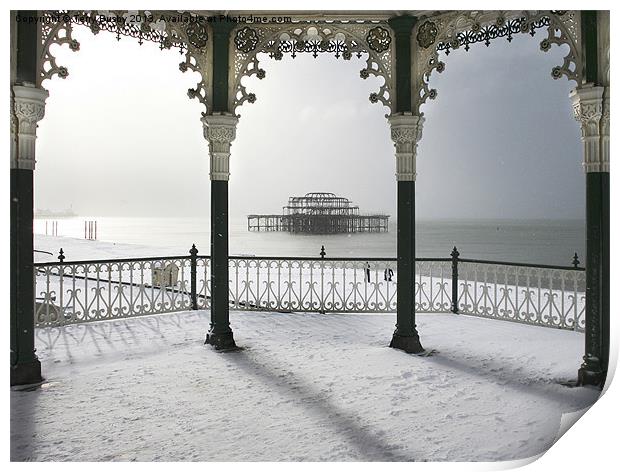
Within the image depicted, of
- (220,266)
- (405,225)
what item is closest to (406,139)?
(405,225)

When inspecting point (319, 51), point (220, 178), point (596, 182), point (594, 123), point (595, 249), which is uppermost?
point (319, 51)

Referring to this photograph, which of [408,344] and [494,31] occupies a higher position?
[494,31]

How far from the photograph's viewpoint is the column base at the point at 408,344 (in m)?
5.81

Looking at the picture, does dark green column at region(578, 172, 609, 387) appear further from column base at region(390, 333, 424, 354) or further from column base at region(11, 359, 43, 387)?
column base at region(11, 359, 43, 387)

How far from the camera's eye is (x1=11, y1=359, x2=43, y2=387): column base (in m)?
4.59

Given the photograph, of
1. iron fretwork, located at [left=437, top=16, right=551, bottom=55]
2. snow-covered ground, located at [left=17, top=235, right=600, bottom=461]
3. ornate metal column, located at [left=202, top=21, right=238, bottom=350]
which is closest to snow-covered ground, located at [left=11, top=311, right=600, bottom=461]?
snow-covered ground, located at [left=17, top=235, right=600, bottom=461]

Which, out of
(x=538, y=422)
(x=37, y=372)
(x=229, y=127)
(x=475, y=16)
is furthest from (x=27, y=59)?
(x=538, y=422)

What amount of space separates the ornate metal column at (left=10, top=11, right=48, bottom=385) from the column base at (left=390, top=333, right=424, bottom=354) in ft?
13.5

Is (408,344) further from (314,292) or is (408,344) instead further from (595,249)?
(314,292)

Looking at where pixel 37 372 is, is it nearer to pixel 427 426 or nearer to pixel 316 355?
pixel 316 355

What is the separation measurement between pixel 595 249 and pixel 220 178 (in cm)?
428

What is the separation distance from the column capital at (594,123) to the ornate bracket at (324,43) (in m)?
2.16

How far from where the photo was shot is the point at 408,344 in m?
5.84

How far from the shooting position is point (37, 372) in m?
4.72
